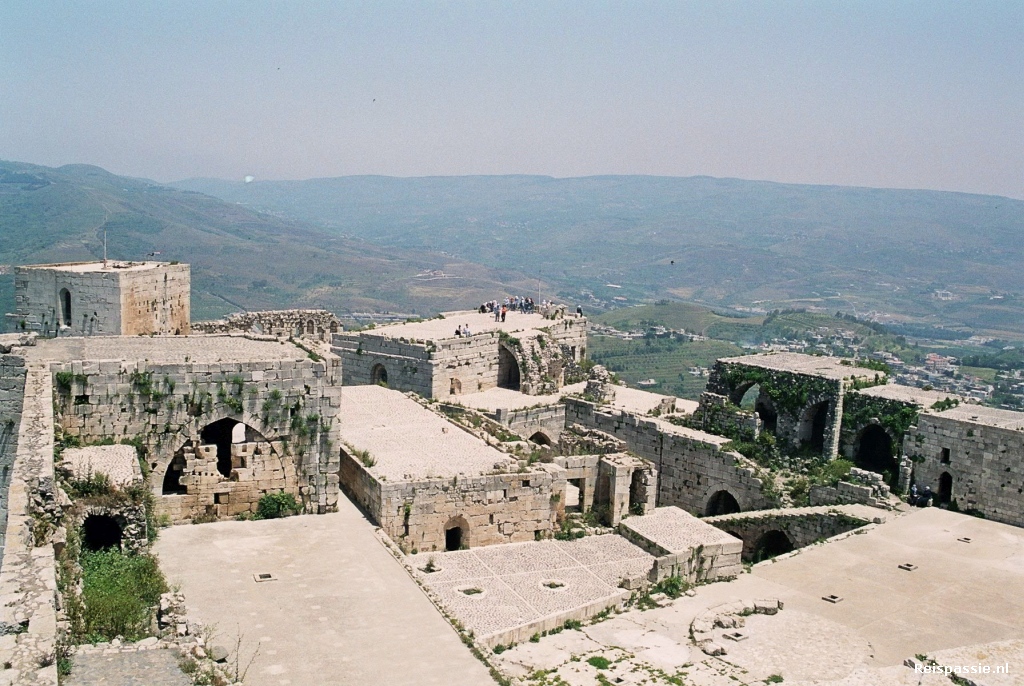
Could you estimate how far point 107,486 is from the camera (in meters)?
16.2

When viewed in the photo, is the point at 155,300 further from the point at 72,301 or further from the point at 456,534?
the point at 456,534

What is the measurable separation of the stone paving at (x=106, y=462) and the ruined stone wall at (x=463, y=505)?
5.23 meters

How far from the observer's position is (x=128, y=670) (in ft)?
34.3

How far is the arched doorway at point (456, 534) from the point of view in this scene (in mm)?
21781

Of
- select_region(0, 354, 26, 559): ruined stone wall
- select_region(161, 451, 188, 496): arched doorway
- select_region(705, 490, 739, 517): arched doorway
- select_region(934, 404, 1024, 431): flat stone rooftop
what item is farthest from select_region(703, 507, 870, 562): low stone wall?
select_region(0, 354, 26, 559): ruined stone wall

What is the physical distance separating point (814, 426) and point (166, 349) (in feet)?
62.5

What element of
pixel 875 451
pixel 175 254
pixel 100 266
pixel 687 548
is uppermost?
pixel 100 266

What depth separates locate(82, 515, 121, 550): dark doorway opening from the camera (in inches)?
653

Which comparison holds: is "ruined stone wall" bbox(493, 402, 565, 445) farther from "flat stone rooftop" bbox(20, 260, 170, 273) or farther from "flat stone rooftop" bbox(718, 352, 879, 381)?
"flat stone rooftop" bbox(20, 260, 170, 273)

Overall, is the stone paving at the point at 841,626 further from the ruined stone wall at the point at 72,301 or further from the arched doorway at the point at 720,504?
A: the ruined stone wall at the point at 72,301

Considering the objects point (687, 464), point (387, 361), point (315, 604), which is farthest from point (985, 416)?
point (315, 604)

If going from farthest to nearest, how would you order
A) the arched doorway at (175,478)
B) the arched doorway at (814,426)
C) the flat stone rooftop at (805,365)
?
1. the flat stone rooftop at (805,365)
2. the arched doorway at (814,426)
3. the arched doorway at (175,478)

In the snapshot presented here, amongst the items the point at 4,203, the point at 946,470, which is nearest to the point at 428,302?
the point at 4,203

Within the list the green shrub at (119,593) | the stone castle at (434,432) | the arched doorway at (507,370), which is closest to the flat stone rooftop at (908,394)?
the stone castle at (434,432)
